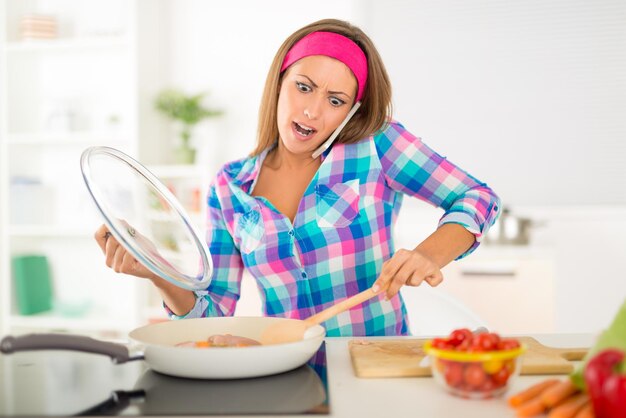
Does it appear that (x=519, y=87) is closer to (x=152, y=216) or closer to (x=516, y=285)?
(x=516, y=285)

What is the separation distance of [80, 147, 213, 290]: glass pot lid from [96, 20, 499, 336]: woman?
0.66ft

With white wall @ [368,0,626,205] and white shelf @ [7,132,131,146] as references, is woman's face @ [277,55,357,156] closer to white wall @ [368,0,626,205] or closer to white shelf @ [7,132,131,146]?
white wall @ [368,0,626,205]

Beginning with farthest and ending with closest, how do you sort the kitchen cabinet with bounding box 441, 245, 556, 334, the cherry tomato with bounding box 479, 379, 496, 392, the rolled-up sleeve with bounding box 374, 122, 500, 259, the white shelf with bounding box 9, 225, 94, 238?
the white shelf with bounding box 9, 225, 94, 238 < the kitchen cabinet with bounding box 441, 245, 556, 334 < the rolled-up sleeve with bounding box 374, 122, 500, 259 < the cherry tomato with bounding box 479, 379, 496, 392

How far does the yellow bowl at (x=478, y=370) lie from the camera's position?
75 centimetres

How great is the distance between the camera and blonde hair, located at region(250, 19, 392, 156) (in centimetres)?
148

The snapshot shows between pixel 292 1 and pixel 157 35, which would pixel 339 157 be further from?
pixel 157 35

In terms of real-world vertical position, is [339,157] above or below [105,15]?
below

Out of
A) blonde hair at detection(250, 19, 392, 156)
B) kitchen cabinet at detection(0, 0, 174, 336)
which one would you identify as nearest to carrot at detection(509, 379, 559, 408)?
blonde hair at detection(250, 19, 392, 156)

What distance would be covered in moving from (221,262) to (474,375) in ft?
2.84

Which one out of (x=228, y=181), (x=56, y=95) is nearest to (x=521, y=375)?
(x=228, y=181)

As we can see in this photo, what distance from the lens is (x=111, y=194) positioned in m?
1.17

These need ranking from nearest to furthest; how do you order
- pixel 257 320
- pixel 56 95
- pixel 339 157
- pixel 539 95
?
pixel 257 320
pixel 339 157
pixel 539 95
pixel 56 95

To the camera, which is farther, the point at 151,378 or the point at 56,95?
the point at 56,95

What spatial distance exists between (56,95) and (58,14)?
474 mm
